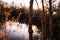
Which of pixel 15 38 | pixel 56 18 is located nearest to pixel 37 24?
pixel 56 18

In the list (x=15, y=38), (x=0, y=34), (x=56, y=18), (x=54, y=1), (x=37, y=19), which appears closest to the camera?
(x=0, y=34)

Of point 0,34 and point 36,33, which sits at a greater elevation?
point 0,34

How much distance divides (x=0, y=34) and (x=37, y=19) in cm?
631

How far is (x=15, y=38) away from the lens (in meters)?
6.32

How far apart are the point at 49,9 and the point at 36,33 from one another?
69.4 inches

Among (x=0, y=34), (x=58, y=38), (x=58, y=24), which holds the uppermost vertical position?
(x=0, y=34)

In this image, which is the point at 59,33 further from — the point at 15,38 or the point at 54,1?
the point at 54,1

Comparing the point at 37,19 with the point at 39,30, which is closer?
the point at 39,30

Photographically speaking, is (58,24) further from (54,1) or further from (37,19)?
(54,1)

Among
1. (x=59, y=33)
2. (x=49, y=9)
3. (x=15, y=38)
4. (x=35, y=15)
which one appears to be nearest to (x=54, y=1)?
(x=49, y=9)

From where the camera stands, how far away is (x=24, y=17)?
8.55 metres

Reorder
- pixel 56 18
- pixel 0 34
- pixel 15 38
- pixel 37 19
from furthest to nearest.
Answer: pixel 37 19, pixel 56 18, pixel 15 38, pixel 0 34

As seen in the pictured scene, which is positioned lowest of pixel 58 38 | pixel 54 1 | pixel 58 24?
pixel 58 38

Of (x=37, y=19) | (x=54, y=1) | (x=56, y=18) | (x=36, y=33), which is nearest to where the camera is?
(x=54, y=1)
